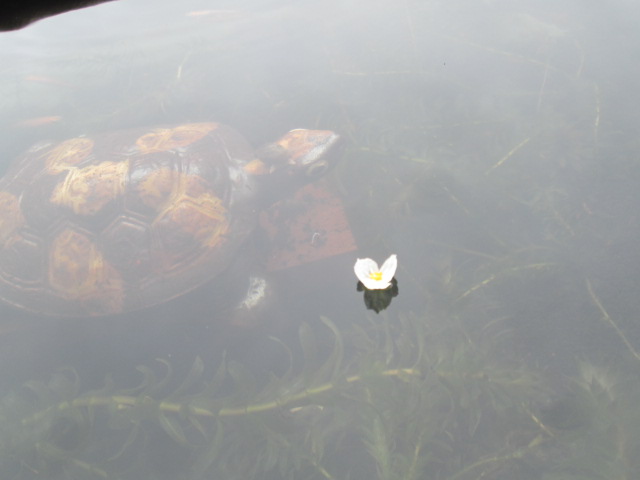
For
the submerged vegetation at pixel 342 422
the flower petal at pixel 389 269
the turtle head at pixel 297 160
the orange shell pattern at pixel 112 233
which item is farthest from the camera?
the turtle head at pixel 297 160

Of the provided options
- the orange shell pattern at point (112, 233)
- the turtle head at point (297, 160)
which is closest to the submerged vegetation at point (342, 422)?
the orange shell pattern at point (112, 233)

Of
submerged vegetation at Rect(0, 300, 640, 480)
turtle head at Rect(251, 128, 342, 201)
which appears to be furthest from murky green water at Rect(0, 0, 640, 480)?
turtle head at Rect(251, 128, 342, 201)

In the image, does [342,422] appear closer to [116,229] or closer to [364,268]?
[364,268]

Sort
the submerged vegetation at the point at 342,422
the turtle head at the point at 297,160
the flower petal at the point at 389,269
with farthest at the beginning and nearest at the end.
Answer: the turtle head at the point at 297,160 < the flower petal at the point at 389,269 < the submerged vegetation at the point at 342,422

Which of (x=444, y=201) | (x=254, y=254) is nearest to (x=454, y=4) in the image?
(x=444, y=201)

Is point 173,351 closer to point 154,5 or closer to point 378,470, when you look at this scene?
point 378,470

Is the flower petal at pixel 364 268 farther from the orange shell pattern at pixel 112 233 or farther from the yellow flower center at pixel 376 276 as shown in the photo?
the orange shell pattern at pixel 112 233
